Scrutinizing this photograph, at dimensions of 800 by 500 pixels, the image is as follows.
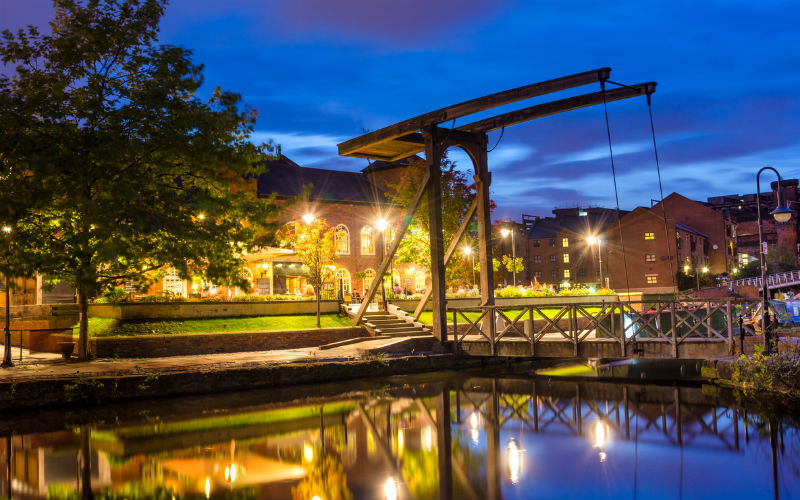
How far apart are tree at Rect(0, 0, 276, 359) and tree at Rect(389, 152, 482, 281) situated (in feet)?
50.1

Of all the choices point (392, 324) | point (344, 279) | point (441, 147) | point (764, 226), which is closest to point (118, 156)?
point (441, 147)

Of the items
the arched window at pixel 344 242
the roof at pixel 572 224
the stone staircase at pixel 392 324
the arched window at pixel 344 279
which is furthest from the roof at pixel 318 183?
the roof at pixel 572 224

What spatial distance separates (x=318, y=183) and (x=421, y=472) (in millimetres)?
38967

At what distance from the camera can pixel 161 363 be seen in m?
17.9

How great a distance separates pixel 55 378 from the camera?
14453 millimetres

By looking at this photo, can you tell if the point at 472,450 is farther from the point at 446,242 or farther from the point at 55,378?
the point at 446,242

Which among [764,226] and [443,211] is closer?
[443,211]

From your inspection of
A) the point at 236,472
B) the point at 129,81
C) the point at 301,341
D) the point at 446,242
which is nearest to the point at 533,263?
the point at 446,242

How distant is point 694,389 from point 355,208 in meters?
32.2

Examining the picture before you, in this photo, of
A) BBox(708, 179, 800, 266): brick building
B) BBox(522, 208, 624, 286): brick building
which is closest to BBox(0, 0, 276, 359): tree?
BBox(522, 208, 624, 286): brick building

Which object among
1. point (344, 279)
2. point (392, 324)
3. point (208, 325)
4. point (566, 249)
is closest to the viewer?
point (208, 325)

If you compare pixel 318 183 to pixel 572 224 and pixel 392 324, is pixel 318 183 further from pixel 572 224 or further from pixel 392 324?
pixel 572 224

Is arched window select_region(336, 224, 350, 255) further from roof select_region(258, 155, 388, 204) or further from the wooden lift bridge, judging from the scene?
the wooden lift bridge

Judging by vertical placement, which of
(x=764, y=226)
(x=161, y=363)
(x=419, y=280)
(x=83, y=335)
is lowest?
(x=161, y=363)
